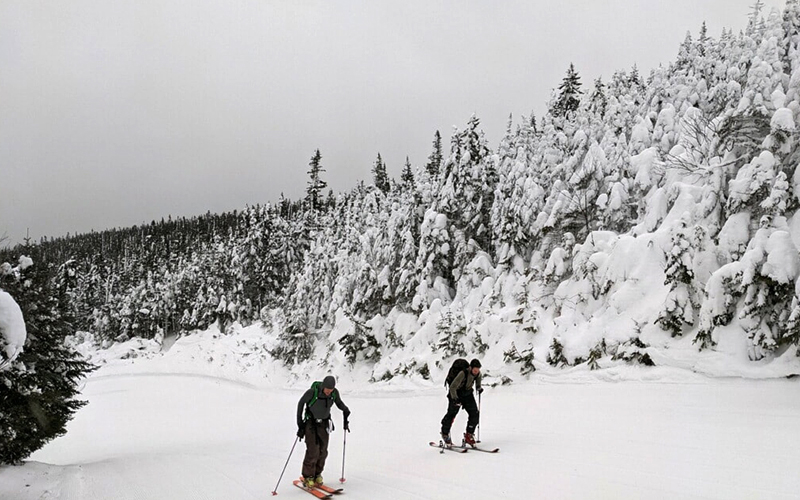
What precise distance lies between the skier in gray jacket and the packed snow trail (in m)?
0.41

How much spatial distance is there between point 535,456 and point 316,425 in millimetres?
3927

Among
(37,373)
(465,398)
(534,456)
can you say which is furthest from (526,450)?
(37,373)

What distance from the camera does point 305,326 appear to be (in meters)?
33.2

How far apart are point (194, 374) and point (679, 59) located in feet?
121

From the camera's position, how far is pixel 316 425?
8398 millimetres

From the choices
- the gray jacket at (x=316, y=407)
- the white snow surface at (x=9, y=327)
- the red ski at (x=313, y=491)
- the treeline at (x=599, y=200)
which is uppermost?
the treeline at (x=599, y=200)

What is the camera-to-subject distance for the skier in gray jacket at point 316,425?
8203mm

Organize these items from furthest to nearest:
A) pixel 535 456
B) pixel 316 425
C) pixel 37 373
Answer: pixel 37 373, pixel 535 456, pixel 316 425

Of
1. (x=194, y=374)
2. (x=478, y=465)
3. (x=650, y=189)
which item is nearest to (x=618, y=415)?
(x=478, y=465)

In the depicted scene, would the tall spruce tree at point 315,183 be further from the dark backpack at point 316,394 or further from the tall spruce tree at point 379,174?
the dark backpack at point 316,394

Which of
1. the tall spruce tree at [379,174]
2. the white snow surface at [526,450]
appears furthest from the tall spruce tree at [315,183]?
the white snow surface at [526,450]

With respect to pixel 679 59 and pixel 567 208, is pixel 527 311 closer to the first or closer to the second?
pixel 567 208

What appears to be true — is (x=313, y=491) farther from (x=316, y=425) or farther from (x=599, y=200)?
(x=599, y=200)

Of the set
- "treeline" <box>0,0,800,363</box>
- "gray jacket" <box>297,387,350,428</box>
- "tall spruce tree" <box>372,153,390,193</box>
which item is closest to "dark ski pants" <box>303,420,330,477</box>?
"gray jacket" <box>297,387,350,428</box>
